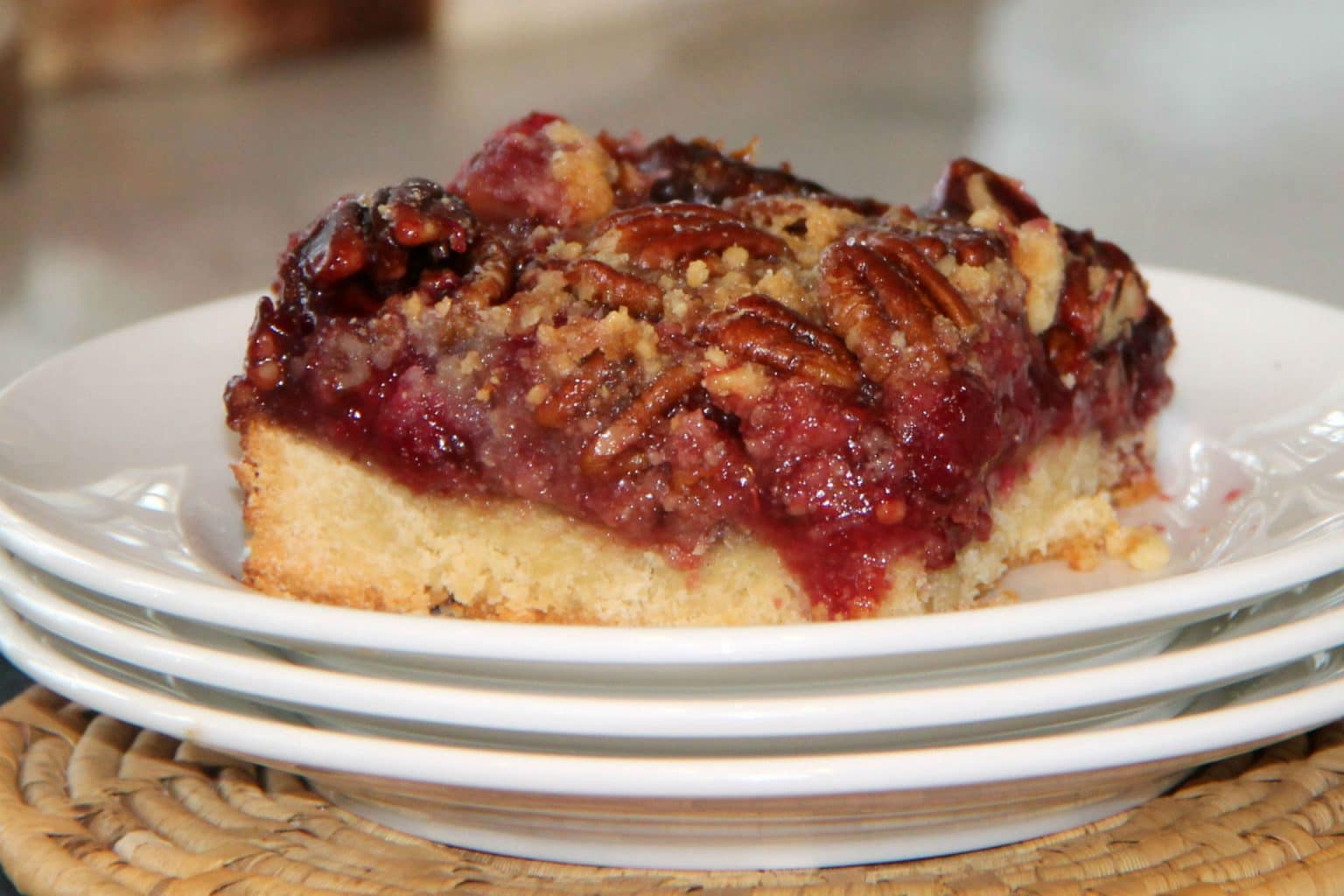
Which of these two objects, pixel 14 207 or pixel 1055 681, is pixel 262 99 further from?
pixel 1055 681

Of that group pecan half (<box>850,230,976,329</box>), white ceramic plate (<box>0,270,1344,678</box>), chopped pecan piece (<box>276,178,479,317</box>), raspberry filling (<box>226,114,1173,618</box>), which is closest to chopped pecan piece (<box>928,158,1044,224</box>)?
raspberry filling (<box>226,114,1173,618</box>)

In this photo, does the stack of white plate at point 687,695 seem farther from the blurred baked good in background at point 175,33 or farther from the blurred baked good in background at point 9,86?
the blurred baked good in background at point 175,33

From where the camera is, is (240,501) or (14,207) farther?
(14,207)

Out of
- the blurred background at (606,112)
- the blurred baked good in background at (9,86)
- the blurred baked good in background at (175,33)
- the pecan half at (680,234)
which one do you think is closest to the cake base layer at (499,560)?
the pecan half at (680,234)

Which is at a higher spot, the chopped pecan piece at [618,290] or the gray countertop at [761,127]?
the gray countertop at [761,127]

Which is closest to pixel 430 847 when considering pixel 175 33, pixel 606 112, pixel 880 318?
pixel 880 318

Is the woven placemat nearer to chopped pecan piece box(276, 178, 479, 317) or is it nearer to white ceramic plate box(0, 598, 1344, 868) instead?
white ceramic plate box(0, 598, 1344, 868)

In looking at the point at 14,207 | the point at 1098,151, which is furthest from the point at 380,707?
the point at 1098,151
